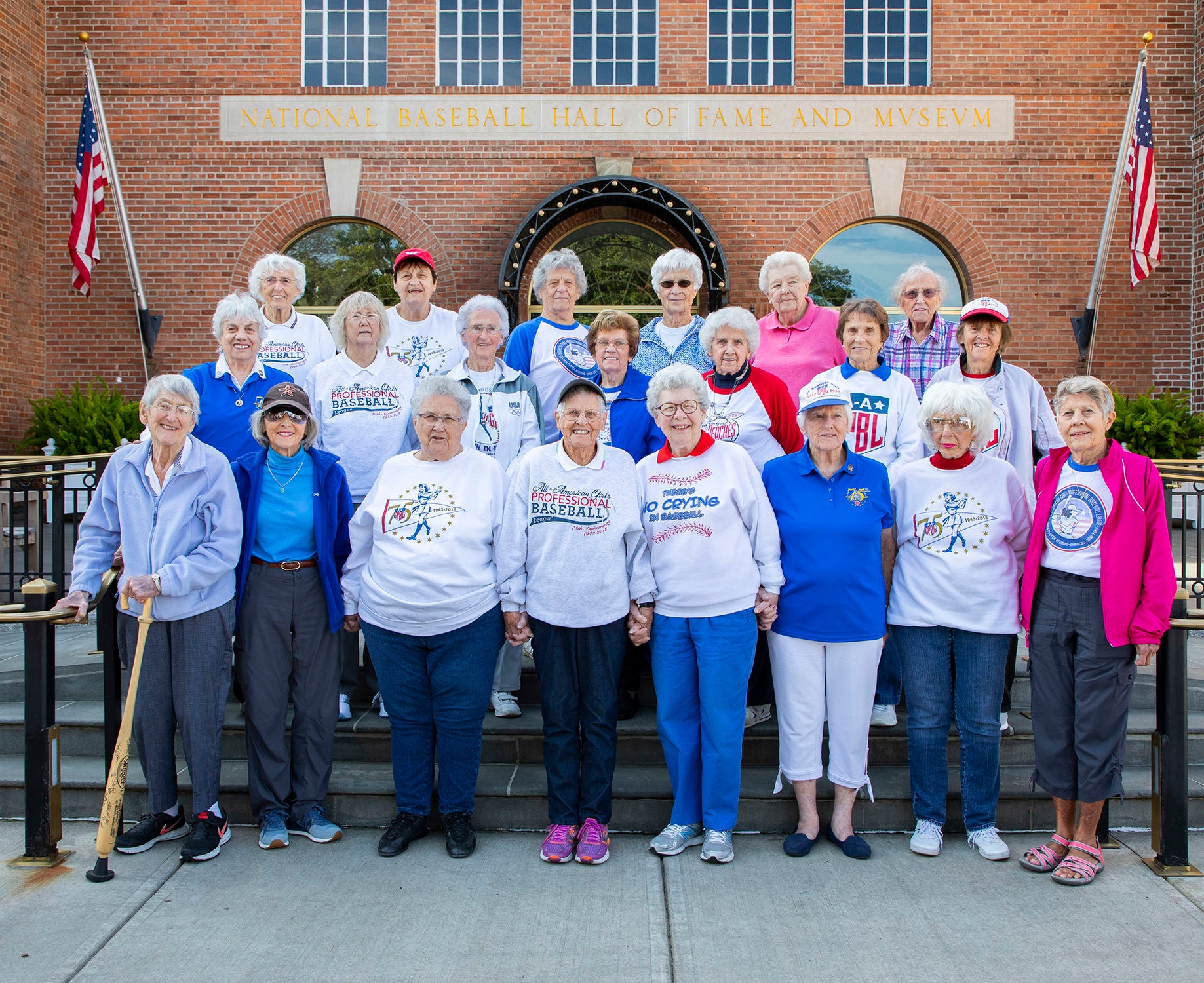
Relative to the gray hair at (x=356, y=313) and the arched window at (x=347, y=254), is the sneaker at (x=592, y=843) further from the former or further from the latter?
the arched window at (x=347, y=254)

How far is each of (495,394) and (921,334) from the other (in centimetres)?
213

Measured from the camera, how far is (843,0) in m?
10.6

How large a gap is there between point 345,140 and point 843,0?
5.76 m

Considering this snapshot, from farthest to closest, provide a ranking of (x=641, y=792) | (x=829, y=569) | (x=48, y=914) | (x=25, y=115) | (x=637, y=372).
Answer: (x=25, y=115), (x=637, y=372), (x=641, y=792), (x=829, y=569), (x=48, y=914)

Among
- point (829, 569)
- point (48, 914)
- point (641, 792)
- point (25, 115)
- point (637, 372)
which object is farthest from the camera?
point (25, 115)

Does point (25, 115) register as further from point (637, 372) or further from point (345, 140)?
point (637, 372)

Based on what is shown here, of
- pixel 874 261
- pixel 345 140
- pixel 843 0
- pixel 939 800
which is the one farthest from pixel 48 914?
pixel 843 0

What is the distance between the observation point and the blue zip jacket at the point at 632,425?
13.8ft

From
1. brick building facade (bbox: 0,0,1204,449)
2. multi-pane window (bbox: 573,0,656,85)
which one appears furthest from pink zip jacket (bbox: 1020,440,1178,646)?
multi-pane window (bbox: 573,0,656,85)

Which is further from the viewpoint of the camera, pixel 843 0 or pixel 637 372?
pixel 843 0

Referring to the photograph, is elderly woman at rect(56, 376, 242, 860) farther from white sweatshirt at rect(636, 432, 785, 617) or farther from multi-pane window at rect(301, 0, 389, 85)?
multi-pane window at rect(301, 0, 389, 85)

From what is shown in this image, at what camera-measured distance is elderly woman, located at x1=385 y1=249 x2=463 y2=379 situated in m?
4.76

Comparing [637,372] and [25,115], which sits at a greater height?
[25,115]

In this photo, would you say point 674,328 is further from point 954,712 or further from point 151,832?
point 151,832
